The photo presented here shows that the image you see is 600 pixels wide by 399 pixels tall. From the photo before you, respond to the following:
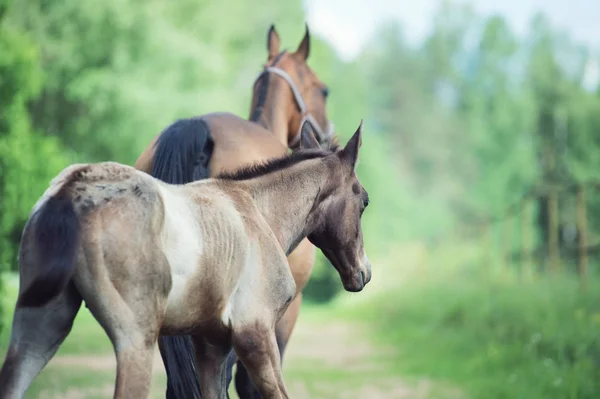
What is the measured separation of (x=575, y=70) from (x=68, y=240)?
146 feet

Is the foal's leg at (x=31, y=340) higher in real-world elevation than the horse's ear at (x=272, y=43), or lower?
lower

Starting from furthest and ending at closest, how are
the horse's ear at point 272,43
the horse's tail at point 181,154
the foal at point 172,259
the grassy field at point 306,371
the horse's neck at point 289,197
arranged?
1. the grassy field at point 306,371
2. the horse's ear at point 272,43
3. the horse's tail at point 181,154
4. the horse's neck at point 289,197
5. the foal at point 172,259

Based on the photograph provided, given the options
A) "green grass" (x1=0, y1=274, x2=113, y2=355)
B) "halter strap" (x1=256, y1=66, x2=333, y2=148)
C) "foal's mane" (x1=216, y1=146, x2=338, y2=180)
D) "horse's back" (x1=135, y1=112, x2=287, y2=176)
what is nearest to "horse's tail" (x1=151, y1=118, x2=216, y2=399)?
"horse's back" (x1=135, y1=112, x2=287, y2=176)

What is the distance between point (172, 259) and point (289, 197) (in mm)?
1046

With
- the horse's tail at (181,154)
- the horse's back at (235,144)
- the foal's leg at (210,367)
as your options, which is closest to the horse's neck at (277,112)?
the horse's back at (235,144)

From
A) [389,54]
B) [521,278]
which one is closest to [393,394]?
[521,278]

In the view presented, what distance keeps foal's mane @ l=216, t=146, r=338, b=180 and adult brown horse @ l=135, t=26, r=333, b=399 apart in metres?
0.67

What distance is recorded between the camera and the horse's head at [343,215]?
4.88 meters

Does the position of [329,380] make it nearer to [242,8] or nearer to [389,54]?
[242,8]

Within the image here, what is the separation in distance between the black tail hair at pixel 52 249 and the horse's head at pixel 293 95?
3.74 meters

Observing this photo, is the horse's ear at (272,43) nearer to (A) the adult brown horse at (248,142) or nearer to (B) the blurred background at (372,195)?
(A) the adult brown horse at (248,142)

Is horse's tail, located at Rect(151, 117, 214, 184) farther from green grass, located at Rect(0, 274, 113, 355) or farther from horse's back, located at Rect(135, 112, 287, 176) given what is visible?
green grass, located at Rect(0, 274, 113, 355)

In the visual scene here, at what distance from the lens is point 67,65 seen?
20594 mm

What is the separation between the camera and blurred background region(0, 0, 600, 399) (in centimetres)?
1052
